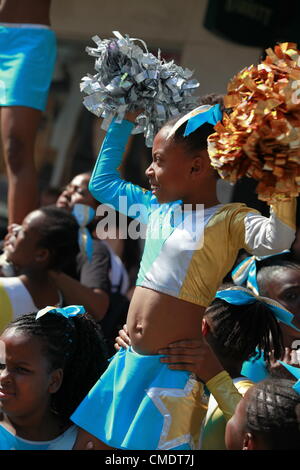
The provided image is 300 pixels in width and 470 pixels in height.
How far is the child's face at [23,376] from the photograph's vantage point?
274 cm

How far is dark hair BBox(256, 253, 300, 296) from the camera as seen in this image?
3.75m

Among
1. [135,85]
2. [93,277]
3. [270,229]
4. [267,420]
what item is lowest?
[93,277]

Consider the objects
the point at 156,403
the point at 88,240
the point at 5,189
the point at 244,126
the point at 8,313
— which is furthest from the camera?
the point at 5,189

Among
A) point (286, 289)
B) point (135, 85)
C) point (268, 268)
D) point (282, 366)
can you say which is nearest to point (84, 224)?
point (268, 268)

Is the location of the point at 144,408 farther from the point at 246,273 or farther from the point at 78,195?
the point at 78,195

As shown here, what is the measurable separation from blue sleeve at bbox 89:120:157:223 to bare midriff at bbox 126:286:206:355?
0.49 m

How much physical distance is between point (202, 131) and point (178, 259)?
18.8 inches

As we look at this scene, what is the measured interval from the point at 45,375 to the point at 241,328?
76cm

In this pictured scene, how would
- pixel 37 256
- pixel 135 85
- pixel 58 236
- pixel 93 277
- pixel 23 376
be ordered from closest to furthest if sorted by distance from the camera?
pixel 23 376 → pixel 135 85 → pixel 37 256 → pixel 58 236 → pixel 93 277

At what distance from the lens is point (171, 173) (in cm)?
285

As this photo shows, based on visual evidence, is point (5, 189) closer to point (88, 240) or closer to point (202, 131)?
point (88, 240)

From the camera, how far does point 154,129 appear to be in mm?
3199

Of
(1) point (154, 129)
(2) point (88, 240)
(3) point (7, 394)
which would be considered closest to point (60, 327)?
(3) point (7, 394)

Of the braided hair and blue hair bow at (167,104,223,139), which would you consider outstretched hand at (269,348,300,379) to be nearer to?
the braided hair
